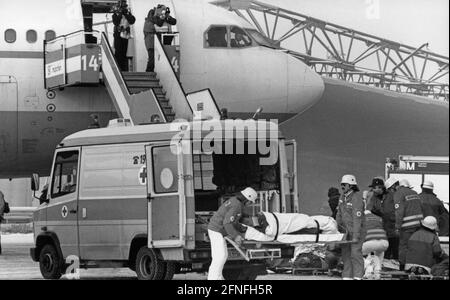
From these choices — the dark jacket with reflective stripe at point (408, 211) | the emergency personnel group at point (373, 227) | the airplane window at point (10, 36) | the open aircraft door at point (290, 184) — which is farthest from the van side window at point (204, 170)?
the airplane window at point (10, 36)

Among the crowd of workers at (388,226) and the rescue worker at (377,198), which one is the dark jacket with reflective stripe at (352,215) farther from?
the rescue worker at (377,198)

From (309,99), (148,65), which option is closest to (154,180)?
(148,65)

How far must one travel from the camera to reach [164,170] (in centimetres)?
1571

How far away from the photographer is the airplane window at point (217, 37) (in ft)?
73.7

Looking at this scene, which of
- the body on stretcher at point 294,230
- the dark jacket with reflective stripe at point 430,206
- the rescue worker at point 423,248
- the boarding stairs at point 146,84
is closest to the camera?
the body on stretcher at point 294,230

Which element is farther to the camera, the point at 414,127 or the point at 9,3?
the point at 414,127

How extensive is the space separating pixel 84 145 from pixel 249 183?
2725 mm

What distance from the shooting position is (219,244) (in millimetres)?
15008

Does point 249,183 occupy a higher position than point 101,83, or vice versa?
point 101,83

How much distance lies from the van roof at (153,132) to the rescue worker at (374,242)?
238 centimetres

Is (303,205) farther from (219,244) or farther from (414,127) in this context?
(219,244)
